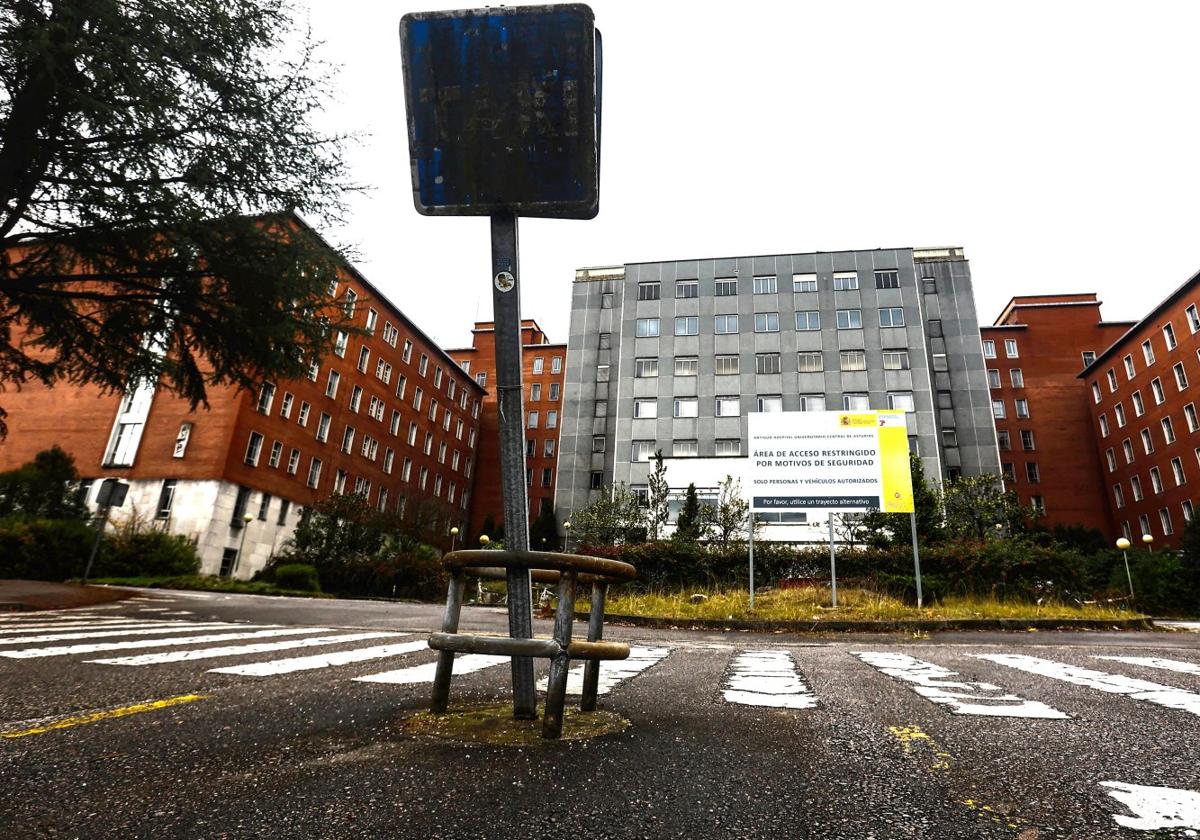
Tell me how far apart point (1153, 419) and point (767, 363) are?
29802 mm

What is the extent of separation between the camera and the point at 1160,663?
6.36 m

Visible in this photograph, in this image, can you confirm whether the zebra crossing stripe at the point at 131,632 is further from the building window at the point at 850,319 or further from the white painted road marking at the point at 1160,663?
the building window at the point at 850,319

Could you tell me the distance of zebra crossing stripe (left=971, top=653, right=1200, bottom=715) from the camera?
12.4 ft

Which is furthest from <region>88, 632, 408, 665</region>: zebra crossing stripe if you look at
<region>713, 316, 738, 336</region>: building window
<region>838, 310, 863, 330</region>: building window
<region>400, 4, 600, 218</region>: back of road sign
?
<region>838, 310, 863, 330</region>: building window

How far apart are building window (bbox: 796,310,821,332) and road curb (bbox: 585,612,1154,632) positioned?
35336mm

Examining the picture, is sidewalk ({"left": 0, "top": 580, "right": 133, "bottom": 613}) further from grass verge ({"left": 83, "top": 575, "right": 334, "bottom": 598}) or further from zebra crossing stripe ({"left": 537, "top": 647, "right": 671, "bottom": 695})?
zebra crossing stripe ({"left": 537, "top": 647, "right": 671, "bottom": 695})

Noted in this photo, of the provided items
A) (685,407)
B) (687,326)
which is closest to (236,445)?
(685,407)

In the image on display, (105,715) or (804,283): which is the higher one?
(804,283)

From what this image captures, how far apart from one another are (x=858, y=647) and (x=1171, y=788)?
7241 millimetres

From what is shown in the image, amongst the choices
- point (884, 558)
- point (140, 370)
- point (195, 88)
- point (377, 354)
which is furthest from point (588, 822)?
point (377, 354)

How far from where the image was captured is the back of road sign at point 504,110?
267cm

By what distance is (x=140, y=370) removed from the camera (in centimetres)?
1284

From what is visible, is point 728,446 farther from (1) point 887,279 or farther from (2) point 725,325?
(1) point 887,279

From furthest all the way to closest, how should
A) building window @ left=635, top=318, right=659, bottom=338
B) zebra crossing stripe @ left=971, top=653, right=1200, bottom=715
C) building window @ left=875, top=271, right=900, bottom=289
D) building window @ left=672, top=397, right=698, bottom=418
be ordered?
building window @ left=635, top=318, right=659, bottom=338 → building window @ left=875, top=271, right=900, bottom=289 → building window @ left=672, top=397, right=698, bottom=418 → zebra crossing stripe @ left=971, top=653, right=1200, bottom=715
